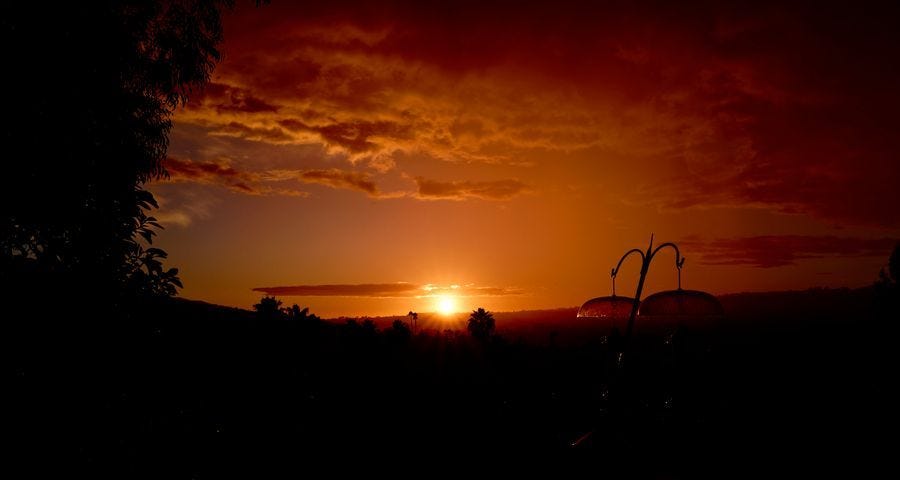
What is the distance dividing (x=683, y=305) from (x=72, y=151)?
7.09 meters

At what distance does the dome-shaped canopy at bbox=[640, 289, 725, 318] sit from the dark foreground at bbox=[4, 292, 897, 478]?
95 cm

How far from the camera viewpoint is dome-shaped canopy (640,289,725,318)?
559cm

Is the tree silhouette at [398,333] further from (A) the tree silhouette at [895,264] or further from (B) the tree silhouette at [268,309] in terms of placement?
(A) the tree silhouette at [895,264]

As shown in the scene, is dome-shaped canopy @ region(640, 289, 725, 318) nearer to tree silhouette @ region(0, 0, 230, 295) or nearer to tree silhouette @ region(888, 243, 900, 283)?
tree silhouette @ region(0, 0, 230, 295)

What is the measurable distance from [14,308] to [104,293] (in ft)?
1.94

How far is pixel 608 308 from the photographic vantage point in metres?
7.11

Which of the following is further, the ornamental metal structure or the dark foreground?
the ornamental metal structure

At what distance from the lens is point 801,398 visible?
18.2 metres

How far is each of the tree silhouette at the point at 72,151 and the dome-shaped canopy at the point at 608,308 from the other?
561 cm

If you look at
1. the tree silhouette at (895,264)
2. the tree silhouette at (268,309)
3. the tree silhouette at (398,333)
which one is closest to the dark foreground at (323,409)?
the tree silhouette at (268,309)

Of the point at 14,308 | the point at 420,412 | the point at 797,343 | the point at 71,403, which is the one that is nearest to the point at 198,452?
the point at 71,403

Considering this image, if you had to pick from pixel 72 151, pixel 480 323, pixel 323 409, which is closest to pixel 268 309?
pixel 323 409

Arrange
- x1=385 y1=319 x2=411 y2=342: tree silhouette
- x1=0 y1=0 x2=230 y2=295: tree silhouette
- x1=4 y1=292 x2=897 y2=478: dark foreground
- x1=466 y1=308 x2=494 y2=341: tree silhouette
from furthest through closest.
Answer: x1=466 y1=308 x2=494 y2=341: tree silhouette
x1=385 y1=319 x2=411 y2=342: tree silhouette
x1=0 y1=0 x2=230 y2=295: tree silhouette
x1=4 y1=292 x2=897 y2=478: dark foreground

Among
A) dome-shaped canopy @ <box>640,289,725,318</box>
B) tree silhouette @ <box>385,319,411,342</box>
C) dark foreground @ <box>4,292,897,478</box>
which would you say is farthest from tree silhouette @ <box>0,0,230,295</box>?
tree silhouette @ <box>385,319,411,342</box>
